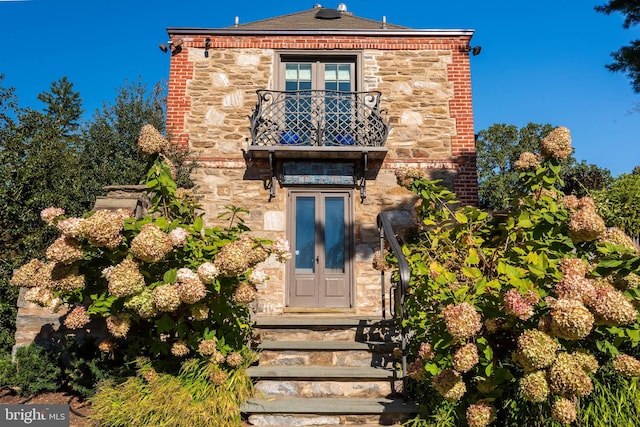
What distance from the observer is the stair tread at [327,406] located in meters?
3.56

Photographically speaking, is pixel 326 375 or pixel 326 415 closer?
pixel 326 415

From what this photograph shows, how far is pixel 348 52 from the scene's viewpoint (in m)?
8.20

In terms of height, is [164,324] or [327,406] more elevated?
[164,324]

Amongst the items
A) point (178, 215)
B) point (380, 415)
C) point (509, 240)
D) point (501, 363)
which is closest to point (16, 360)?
point (178, 215)

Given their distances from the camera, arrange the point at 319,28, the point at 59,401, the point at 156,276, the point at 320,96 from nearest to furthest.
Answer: the point at 156,276 → the point at 59,401 → the point at 320,96 → the point at 319,28

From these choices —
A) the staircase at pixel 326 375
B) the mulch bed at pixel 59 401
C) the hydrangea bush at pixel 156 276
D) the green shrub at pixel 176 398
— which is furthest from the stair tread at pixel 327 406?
the mulch bed at pixel 59 401

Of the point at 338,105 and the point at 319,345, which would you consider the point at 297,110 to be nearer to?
the point at 338,105

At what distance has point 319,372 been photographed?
4039 mm

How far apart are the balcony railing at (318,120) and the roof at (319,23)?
4.83 feet

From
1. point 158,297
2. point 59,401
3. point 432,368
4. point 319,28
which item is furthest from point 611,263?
point 319,28

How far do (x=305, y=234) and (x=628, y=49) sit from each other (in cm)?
738

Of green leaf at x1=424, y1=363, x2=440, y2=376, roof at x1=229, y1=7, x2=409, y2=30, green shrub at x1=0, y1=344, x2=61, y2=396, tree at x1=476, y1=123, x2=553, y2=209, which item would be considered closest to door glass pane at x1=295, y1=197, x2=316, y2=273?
roof at x1=229, y1=7, x2=409, y2=30

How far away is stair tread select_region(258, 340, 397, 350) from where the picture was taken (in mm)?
4402

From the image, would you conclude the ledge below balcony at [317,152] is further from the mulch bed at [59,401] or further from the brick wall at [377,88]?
the mulch bed at [59,401]
